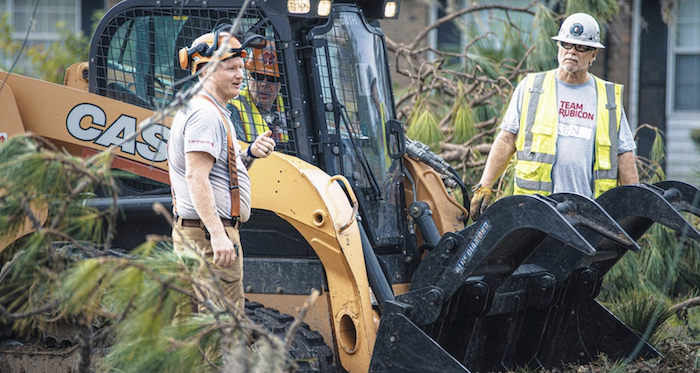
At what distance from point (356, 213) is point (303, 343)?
65 centimetres

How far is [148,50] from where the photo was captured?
4.96 m

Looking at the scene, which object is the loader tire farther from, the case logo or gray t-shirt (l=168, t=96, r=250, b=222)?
the case logo

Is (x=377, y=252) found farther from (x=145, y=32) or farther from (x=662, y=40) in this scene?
(x=662, y=40)

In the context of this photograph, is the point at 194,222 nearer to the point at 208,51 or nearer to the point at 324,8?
the point at 208,51

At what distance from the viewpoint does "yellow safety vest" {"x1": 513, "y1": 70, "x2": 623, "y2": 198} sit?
5.18 meters

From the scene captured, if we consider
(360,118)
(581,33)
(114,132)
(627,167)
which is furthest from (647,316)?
(114,132)

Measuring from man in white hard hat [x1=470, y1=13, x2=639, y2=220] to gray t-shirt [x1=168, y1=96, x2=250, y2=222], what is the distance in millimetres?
1727

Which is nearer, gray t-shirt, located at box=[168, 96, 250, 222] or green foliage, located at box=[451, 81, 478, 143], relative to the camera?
gray t-shirt, located at box=[168, 96, 250, 222]

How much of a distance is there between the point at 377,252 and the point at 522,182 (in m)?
0.95

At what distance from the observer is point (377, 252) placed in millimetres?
4941

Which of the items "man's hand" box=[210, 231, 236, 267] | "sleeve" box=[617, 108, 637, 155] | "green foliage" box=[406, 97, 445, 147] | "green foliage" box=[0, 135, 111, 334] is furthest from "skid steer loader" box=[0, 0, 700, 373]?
"green foliage" box=[406, 97, 445, 147]

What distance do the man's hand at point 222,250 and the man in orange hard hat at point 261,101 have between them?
1010mm

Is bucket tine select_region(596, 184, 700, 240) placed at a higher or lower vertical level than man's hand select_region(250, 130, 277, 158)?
lower

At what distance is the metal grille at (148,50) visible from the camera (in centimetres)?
484
